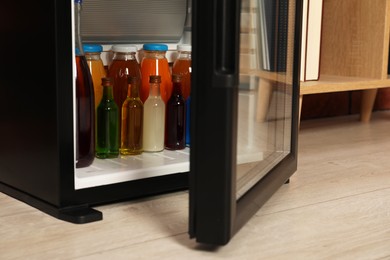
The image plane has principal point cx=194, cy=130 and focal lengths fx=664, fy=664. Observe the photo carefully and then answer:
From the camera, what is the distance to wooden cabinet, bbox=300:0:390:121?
1.88m

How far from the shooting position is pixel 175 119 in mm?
1317

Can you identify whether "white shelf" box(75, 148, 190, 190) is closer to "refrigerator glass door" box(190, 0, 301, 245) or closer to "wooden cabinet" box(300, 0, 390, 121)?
"refrigerator glass door" box(190, 0, 301, 245)

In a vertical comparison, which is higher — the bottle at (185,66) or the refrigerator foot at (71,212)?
the bottle at (185,66)

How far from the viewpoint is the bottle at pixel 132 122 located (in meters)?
1.27

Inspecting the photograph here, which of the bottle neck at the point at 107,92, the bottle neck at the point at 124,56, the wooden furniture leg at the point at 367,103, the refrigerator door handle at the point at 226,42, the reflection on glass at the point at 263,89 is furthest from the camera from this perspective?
the wooden furniture leg at the point at 367,103

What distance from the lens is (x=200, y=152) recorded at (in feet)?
2.86

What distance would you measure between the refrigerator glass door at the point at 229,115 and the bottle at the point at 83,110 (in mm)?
293

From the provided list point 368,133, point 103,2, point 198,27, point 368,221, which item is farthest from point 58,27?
point 368,133

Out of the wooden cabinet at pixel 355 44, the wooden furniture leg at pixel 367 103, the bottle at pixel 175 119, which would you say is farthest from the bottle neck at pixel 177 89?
the wooden furniture leg at pixel 367 103

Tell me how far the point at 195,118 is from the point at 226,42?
11cm

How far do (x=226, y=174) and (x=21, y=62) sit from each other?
439 millimetres

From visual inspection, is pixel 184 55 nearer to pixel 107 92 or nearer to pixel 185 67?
pixel 185 67

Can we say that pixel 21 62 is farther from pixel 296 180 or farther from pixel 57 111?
pixel 296 180

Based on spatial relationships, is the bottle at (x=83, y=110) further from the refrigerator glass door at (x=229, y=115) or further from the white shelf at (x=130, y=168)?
the refrigerator glass door at (x=229, y=115)
